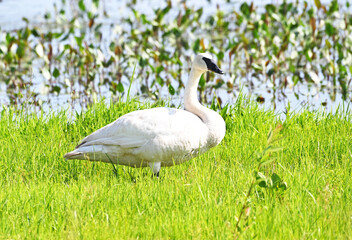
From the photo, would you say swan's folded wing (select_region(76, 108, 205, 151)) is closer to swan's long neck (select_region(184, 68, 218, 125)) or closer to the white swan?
the white swan

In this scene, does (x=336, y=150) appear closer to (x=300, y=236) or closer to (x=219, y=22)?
(x=300, y=236)

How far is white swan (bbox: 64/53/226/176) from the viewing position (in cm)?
465

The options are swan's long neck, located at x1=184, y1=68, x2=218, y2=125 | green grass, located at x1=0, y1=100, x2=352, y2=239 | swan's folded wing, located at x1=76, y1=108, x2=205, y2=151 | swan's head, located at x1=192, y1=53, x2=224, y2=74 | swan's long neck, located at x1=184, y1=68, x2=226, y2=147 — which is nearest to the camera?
green grass, located at x1=0, y1=100, x2=352, y2=239

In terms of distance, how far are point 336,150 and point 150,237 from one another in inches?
92.8

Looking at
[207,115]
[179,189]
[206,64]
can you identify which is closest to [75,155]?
[179,189]

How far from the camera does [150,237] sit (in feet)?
11.9

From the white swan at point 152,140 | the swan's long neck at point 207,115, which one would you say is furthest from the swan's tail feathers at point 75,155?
the swan's long neck at point 207,115

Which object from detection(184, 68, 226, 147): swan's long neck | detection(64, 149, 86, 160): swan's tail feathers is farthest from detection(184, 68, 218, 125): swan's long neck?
detection(64, 149, 86, 160): swan's tail feathers

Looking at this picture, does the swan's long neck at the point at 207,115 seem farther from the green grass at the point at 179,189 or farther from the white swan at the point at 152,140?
the green grass at the point at 179,189

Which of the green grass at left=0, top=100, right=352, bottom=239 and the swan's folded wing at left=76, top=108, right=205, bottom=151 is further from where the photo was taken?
the swan's folded wing at left=76, top=108, right=205, bottom=151

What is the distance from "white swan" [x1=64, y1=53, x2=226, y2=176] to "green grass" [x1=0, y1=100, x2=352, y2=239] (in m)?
0.16

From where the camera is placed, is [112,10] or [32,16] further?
[112,10]

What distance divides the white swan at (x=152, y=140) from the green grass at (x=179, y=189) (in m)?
0.16

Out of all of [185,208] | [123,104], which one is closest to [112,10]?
[123,104]
